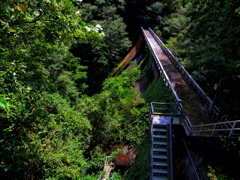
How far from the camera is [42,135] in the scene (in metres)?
7.49

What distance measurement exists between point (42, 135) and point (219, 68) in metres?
8.69

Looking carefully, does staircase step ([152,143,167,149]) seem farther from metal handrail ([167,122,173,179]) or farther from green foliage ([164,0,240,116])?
green foliage ([164,0,240,116])

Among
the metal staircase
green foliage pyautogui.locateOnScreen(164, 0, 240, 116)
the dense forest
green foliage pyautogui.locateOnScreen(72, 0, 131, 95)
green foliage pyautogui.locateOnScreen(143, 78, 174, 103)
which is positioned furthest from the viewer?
green foliage pyautogui.locateOnScreen(72, 0, 131, 95)

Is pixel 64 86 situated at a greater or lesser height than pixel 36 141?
greater

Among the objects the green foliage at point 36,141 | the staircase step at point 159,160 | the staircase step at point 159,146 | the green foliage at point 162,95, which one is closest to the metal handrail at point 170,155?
the staircase step at point 159,160

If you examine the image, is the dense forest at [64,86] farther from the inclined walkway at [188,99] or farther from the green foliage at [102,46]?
the green foliage at [102,46]

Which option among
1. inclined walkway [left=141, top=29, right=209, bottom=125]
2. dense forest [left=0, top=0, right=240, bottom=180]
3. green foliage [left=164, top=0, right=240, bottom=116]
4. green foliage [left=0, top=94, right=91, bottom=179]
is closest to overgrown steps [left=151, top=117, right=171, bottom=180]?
inclined walkway [left=141, top=29, right=209, bottom=125]

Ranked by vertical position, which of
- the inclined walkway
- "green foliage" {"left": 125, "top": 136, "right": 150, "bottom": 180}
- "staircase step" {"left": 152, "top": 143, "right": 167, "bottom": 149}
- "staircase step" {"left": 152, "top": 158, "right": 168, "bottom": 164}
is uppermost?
the inclined walkway

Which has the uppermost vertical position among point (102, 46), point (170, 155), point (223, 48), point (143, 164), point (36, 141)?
point (102, 46)

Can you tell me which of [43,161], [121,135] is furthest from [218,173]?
[121,135]

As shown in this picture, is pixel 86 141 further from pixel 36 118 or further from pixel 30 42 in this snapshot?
pixel 30 42

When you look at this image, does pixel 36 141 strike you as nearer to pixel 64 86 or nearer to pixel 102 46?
pixel 64 86

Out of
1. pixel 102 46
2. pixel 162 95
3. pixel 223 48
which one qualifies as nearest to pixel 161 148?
pixel 162 95

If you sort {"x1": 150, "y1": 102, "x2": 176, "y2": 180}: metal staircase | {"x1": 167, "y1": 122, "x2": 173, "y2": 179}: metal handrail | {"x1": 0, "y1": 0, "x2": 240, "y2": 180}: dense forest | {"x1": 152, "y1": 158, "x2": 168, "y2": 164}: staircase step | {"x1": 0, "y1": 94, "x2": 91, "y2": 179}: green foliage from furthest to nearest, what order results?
{"x1": 152, "y1": 158, "x2": 168, "y2": 164}: staircase step < {"x1": 150, "y1": 102, "x2": 176, "y2": 180}: metal staircase < {"x1": 167, "y1": 122, "x2": 173, "y2": 179}: metal handrail < {"x1": 0, "y1": 94, "x2": 91, "y2": 179}: green foliage < {"x1": 0, "y1": 0, "x2": 240, "y2": 180}: dense forest
